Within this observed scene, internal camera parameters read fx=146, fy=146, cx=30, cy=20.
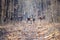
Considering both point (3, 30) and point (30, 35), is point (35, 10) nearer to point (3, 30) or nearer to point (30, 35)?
point (30, 35)

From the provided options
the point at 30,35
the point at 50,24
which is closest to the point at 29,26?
the point at 30,35

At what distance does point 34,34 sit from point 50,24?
15.0 inches

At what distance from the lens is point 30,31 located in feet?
9.57

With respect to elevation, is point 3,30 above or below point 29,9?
below

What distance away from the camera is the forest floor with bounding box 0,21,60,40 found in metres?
2.87

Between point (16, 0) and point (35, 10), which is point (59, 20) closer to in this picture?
point (35, 10)

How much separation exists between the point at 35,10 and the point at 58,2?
50 cm

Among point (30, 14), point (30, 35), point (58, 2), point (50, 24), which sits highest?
point (58, 2)

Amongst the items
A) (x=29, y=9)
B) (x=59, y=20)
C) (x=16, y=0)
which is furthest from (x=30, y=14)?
(x=59, y=20)

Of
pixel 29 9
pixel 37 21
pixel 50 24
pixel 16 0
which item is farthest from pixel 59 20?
pixel 16 0

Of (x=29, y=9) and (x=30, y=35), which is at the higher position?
(x=29, y=9)

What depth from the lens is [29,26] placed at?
2947 mm

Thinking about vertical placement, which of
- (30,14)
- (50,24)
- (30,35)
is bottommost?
(30,35)

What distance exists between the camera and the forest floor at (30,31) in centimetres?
287
